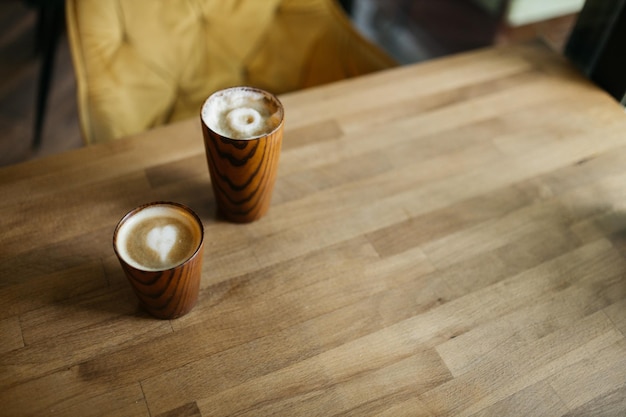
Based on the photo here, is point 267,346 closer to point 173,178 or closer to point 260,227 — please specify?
point 260,227

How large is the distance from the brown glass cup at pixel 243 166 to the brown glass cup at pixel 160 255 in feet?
0.26

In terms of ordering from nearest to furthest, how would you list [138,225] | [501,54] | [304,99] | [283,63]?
1. [138,225]
2. [304,99]
3. [501,54]
4. [283,63]

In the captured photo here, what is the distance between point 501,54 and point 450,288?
0.56 meters

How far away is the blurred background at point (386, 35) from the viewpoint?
6.14ft

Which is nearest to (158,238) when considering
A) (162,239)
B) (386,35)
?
(162,239)

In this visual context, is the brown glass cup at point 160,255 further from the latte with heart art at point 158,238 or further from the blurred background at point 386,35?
the blurred background at point 386,35

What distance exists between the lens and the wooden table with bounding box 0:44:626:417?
0.60 m

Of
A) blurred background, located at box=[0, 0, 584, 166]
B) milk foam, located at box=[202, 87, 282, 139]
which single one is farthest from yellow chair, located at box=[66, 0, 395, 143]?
blurred background, located at box=[0, 0, 584, 166]

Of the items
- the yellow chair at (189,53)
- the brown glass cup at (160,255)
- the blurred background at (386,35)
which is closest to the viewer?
the brown glass cup at (160,255)

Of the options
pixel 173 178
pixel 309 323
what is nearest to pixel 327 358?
pixel 309 323

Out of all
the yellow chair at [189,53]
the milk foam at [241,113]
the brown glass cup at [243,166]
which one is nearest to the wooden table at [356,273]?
the brown glass cup at [243,166]

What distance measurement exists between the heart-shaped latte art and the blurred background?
1361mm

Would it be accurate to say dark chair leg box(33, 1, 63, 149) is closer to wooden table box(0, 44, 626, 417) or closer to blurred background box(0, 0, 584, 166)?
blurred background box(0, 0, 584, 166)

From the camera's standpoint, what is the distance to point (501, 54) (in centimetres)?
104
